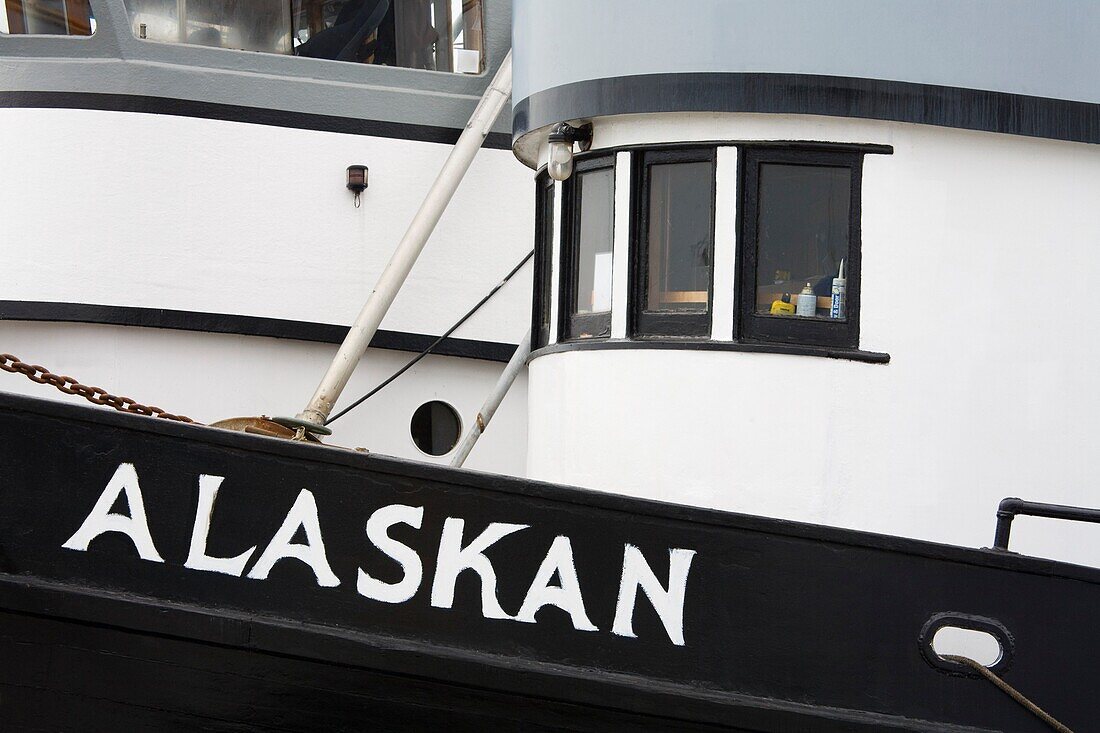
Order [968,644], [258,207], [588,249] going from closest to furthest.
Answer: [968,644] < [588,249] < [258,207]

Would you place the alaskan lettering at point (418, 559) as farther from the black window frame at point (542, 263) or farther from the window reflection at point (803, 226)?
the black window frame at point (542, 263)

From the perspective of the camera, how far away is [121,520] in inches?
141

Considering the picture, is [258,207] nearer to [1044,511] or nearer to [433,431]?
[433,431]

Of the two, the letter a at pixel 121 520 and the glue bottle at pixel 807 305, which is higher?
the glue bottle at pixel 807 305

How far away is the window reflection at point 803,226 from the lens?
4168 mm

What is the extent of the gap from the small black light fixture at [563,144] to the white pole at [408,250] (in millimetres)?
1485

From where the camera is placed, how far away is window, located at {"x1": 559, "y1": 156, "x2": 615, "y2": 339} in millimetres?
4461

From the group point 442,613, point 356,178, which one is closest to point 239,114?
point 356,178

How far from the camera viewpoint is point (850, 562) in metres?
3.71

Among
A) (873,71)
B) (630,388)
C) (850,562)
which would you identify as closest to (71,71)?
(630,388)

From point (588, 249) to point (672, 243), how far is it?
0.37 metres

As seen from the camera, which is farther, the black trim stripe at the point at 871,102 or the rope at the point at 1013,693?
the black trim stripe at the point at 871,102

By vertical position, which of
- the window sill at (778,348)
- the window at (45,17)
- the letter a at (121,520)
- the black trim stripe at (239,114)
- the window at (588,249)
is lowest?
the letter a at (121,520)

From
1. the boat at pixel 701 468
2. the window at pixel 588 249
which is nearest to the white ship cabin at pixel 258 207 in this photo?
the boat at pixel 701 468
